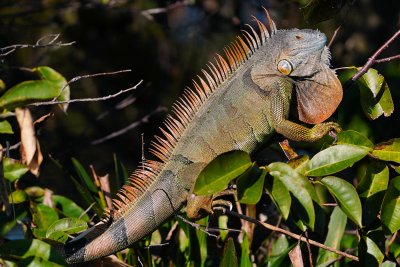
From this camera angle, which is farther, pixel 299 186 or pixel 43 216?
pixel 43 216

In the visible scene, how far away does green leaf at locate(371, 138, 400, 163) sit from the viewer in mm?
2095

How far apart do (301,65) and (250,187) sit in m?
0.81

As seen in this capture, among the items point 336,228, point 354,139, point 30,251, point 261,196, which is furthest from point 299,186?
point 336,228

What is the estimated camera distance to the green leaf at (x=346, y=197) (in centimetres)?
193

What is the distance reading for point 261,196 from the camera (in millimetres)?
2371

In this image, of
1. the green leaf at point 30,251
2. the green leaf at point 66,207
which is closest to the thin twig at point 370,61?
the green leaf at point 30,251

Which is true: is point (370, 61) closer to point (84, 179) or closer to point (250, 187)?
point (250, 187)

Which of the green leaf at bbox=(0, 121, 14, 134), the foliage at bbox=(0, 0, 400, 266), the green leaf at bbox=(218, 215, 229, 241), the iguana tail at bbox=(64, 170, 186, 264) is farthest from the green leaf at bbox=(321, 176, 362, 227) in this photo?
the green leaf at bbox=(0, 121, 14, 134)

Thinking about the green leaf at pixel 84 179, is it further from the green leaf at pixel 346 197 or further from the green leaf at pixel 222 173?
the green leaf at pixel 346 197

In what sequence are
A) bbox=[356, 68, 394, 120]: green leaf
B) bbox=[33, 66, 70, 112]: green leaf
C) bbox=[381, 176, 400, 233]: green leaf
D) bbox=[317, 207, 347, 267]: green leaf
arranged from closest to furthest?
bbox=[381, 176, 400, 233]: green leaf
bbox=[356, 68, 394, 120]: green leaf
bbox=[33, 66, 70, 112]: green leaf
bbox=[317, 207, 347, 267]: green leaf

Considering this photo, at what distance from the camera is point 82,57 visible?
6.13m

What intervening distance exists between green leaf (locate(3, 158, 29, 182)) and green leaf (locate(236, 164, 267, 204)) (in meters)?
0.94

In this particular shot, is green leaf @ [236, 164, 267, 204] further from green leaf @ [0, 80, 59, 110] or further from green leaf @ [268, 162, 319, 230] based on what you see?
green leaf @ [0, 80, 59, 110]

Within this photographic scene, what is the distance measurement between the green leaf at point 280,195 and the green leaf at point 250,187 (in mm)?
33
